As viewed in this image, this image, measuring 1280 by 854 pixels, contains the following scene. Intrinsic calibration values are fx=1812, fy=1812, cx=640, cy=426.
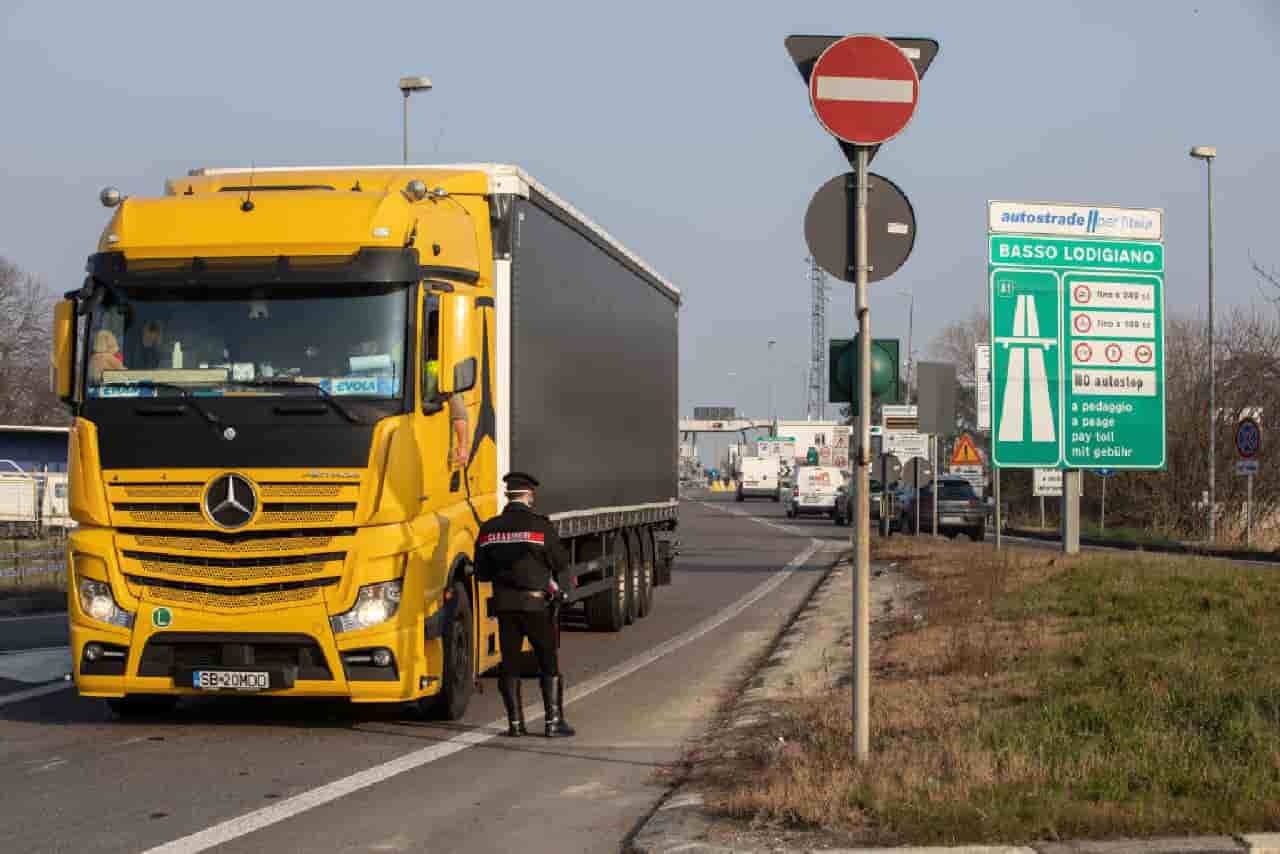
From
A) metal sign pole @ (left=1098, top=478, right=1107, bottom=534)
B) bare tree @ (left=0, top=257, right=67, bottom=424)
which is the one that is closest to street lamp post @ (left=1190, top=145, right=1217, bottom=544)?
metal sign pole @ (left=1098, top=478, right=1107, bottom=534)

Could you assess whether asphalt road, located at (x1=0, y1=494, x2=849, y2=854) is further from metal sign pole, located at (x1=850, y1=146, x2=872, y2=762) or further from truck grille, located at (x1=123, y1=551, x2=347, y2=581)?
metal sign pole, located at (x1=850, y1=146, x2=872, y2=762)

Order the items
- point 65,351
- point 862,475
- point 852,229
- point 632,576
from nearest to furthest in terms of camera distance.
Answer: point 862,475 → point 852,229 → point 65,351 → point 632,576

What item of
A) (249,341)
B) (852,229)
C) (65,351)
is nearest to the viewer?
(852,229)

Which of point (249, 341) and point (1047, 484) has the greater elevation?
point (249, 341)

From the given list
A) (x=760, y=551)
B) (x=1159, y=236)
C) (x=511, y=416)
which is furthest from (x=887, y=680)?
(x=760, y=551)

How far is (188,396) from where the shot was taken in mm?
11898

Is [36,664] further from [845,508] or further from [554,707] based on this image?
[845,508]

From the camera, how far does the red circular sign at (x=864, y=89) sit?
9.43 m

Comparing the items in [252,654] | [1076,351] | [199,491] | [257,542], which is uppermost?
[1076,351]

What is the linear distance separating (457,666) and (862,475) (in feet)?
14.2

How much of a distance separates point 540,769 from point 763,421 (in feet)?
476

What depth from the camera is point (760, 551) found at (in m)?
43.3

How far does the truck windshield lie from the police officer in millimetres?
1143

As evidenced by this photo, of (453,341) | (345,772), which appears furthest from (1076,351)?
(345,772)
